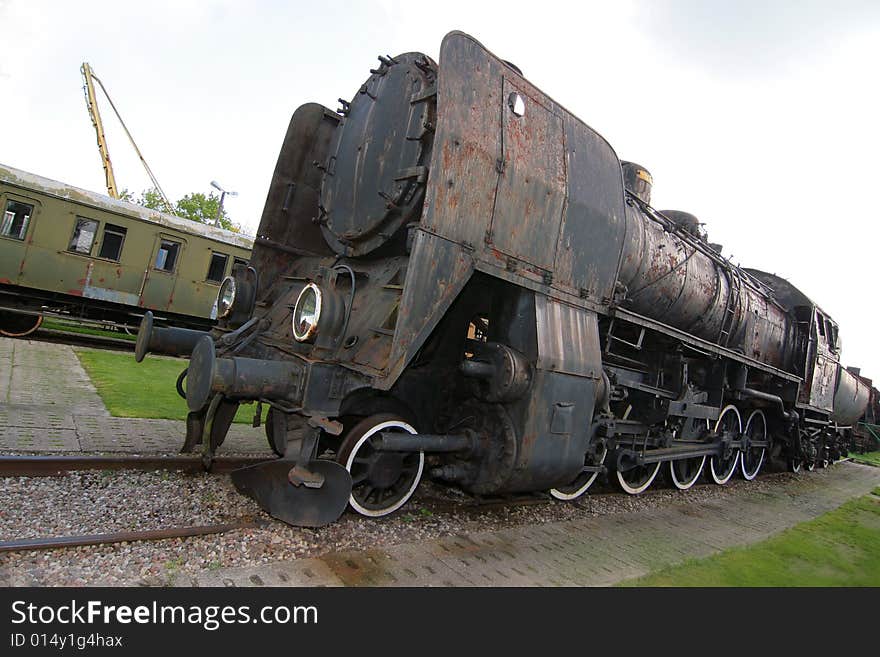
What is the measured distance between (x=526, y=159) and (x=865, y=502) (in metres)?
8.35

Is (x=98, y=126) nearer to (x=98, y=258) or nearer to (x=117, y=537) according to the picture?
(x=98, y=258)

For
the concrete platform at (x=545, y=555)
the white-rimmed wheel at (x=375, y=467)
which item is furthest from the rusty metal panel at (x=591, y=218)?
the concrete platform at (x=545, y=555)

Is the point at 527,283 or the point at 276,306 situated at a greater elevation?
the point at 527,283

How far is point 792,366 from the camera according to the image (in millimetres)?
9023

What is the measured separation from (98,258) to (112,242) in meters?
0.43

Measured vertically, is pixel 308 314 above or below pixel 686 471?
above

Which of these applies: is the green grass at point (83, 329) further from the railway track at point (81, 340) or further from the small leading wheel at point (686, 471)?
the small leading wheel at point (686, 471)

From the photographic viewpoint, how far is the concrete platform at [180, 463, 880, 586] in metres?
2.99

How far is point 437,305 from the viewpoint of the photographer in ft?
11.2

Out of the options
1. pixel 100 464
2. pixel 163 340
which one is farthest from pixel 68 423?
pixel 163 340

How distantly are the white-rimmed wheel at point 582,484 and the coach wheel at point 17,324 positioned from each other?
10.5m
